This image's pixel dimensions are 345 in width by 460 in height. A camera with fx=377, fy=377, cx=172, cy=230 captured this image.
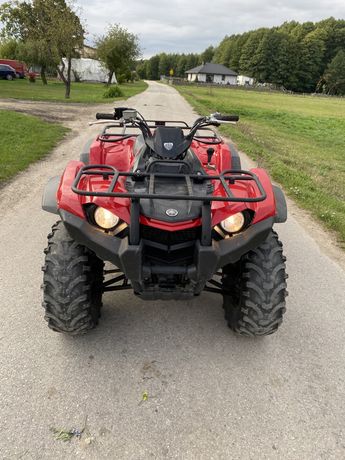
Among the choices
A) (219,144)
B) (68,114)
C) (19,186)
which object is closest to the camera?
(219,144)

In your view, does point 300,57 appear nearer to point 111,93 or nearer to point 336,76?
point 336,76

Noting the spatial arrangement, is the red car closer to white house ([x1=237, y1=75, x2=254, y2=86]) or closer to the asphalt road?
the asphalt road

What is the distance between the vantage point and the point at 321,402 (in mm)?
2297

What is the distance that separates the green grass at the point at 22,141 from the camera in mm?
7188

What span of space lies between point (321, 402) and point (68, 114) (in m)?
15.9

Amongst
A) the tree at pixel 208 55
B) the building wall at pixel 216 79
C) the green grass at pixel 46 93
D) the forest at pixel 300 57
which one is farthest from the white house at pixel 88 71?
the tree at pixel 208 55

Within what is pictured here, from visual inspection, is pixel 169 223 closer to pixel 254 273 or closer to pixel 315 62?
pixel 254 273

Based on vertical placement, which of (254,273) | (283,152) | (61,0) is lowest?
(283,152)

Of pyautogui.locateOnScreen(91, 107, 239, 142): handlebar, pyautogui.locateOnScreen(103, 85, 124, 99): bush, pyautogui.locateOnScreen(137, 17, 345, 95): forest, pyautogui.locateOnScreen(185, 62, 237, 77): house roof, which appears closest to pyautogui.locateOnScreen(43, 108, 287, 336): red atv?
pyautogui.locateOnScreen(91, 107, 239, 142): handlebar

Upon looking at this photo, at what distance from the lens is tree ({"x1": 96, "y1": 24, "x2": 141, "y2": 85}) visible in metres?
36.2

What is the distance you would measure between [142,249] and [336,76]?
98900 mm

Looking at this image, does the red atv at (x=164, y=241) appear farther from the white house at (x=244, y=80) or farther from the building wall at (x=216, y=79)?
the building wall at (x=216, y=79)

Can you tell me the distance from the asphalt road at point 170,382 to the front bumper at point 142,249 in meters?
0.62

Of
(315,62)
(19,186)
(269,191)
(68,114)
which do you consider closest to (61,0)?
(68,114)
